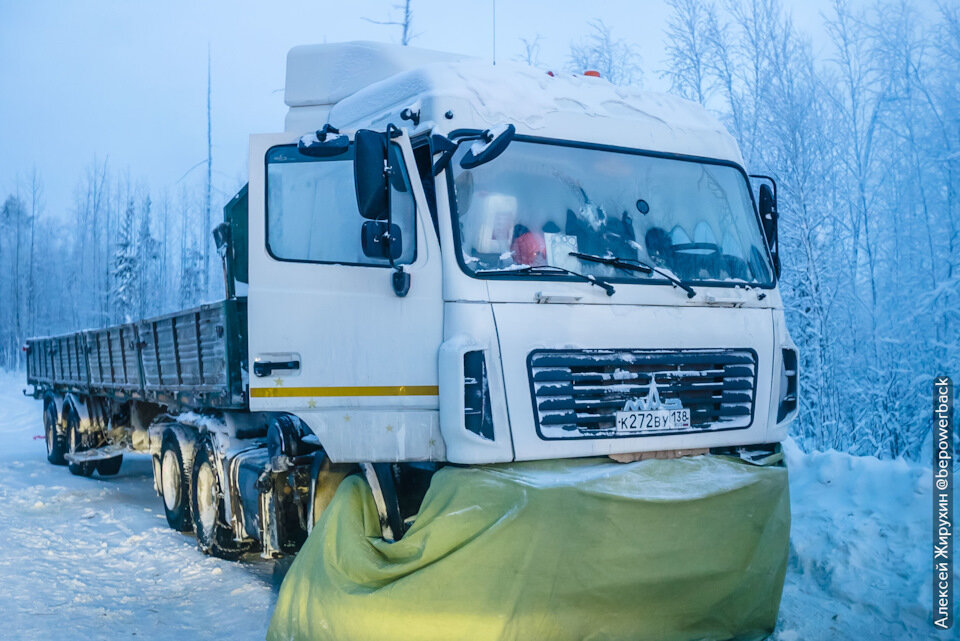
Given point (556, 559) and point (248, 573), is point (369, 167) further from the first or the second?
point (248, 573)

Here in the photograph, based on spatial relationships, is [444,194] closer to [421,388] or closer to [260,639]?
[421,388]

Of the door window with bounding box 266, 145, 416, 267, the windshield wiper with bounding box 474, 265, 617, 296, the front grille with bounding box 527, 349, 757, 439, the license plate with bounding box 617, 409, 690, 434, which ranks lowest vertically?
the license plate with bounding box 617, 409, 690, 434

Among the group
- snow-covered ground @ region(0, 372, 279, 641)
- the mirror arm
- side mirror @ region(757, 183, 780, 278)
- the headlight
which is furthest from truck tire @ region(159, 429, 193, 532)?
side mirror @ region(757, 183, 780, 278)

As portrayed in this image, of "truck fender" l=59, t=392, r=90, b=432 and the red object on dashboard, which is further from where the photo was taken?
"truck fender" l=59, t=392, r=90, b=432

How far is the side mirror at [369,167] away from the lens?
3961mm

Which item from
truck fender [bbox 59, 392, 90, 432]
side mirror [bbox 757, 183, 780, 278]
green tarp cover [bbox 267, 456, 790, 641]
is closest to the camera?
green tarp cover [bbox 267, 456, 790, 641]

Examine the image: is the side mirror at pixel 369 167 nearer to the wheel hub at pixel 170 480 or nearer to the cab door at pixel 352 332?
the cab door at pixel 352 332

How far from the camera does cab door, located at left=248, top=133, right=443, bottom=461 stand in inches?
162

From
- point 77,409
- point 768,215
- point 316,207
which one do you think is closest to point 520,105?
point 316,207

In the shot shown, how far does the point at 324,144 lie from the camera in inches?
160

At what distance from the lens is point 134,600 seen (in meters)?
5.60

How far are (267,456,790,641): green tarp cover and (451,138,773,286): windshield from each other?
3.44 feet

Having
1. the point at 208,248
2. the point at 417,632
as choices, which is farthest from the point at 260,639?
the point at 208,248

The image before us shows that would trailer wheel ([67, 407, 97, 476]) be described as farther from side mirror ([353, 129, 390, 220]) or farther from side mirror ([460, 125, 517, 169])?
side mirror ([460, 125, 517, 169])
